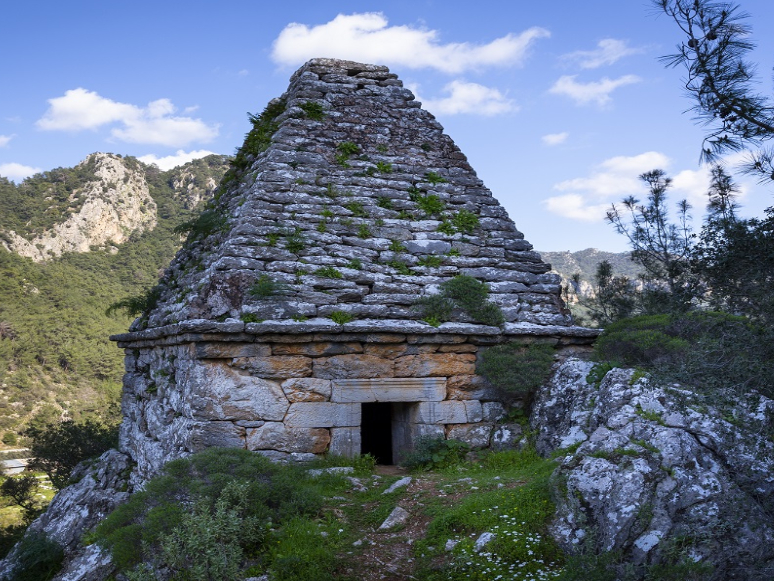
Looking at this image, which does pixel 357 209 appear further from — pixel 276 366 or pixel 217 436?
pixel 217 436

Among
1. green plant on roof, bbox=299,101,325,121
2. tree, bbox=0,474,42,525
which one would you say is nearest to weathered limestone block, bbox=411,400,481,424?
green plant on roof, bbox=299,101,325,121

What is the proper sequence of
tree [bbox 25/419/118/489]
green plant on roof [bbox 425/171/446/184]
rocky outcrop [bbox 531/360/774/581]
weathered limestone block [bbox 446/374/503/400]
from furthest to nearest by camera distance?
1. tree [bbox 25/419/118/489]
2. green plant on roof [bbox 425/171/446/184]
3. weathered limestone block [bbox 446/374/503/400]
4. rocky outcrop [bbox 531/360/774/581]

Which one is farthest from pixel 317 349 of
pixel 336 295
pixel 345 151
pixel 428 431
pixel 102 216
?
pixel 102 216

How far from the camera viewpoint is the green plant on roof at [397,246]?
7008mm

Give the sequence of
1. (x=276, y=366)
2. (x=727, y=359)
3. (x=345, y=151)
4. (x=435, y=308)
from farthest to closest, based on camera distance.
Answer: (x=345, y=151)
(x=435, y=308)
(x=276, y=366)
(x=727, y=359)

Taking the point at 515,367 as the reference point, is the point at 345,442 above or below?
below

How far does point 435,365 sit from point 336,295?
1.23 metres

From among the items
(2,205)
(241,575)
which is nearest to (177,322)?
(241,575)

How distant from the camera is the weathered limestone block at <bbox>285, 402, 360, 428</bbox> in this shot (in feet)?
19.5

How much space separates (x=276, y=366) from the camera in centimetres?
593

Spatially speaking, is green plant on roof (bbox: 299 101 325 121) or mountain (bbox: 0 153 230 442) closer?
green plant on roof (bbox: 299 101 325 121)

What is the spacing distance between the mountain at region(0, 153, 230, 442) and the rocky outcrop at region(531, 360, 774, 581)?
20098 mm

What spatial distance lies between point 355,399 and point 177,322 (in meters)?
1.95

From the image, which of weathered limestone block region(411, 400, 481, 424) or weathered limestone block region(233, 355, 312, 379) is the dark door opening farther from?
weathered limestone block region(233, 355, 312, 379)
